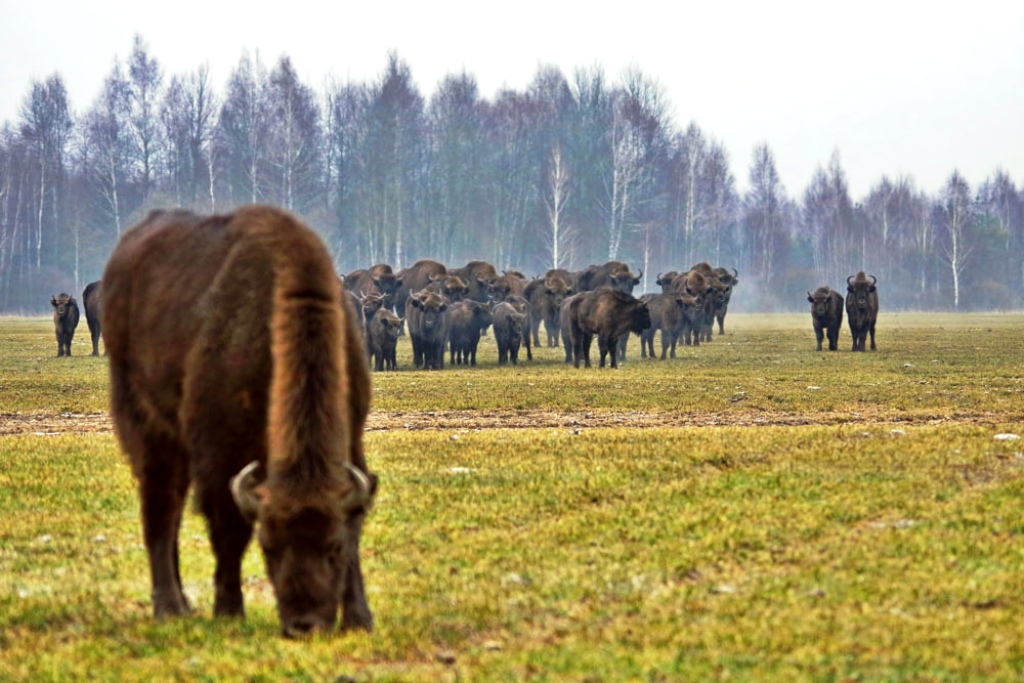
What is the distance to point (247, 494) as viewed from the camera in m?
5.50

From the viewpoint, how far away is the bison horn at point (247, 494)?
18.0 feet

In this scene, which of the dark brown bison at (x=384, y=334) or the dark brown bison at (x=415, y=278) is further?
the dark brown bison at (x=415, y=278)

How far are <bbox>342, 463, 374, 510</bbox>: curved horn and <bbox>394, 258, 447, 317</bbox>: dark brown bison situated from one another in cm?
3818

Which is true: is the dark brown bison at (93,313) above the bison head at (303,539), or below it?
above

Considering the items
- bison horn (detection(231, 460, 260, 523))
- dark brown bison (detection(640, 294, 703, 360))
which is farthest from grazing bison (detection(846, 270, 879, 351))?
bison horn (detection(231, 460, 260, 523))

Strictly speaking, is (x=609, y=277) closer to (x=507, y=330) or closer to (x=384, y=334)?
(x=507, y=330)

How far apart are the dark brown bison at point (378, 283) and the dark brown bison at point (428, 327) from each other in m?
11.9

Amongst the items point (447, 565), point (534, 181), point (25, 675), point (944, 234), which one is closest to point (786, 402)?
point (447, 565)

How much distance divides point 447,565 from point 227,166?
66116 millimetres

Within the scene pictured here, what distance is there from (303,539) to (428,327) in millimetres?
24979

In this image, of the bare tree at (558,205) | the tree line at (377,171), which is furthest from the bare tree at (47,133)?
the bare tree at (558,205)

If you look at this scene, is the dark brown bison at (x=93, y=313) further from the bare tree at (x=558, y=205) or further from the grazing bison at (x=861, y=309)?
the bare tree at (x=558, y=205)

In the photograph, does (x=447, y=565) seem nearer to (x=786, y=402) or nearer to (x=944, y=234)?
(x=786, y=402)

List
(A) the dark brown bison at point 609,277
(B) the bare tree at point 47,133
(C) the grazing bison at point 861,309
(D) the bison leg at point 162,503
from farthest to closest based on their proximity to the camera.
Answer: (B) the bare tree at point 47,133 → (A) the dark brown bison at point 609,277 → (C) the grazing bison at point 861,309 → (D) the bison leg at point 162,503
